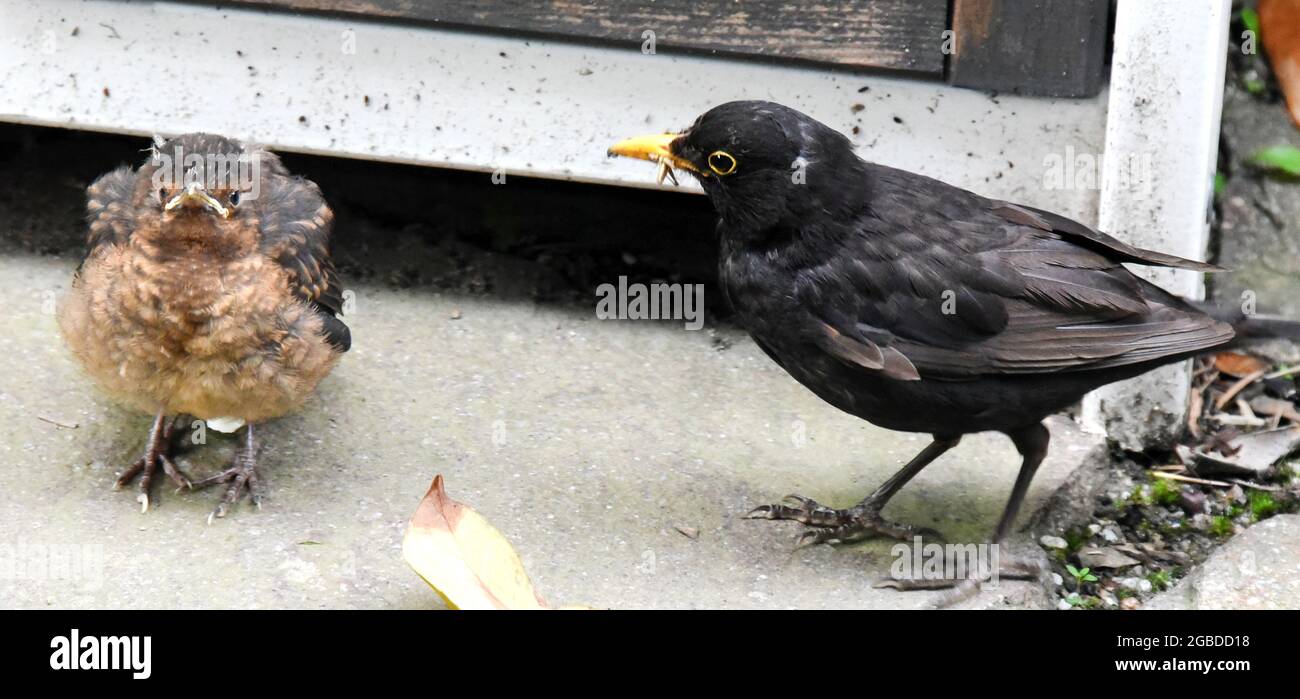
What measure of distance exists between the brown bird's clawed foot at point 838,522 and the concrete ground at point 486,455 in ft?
0.16

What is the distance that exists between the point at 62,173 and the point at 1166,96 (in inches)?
174

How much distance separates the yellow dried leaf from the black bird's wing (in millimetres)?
1065

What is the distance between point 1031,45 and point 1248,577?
6.10 feet

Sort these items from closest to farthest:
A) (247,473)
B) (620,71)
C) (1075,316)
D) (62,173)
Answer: (1075,316), (247,473), (620,71), (62,173)

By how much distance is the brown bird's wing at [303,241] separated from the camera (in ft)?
15.1

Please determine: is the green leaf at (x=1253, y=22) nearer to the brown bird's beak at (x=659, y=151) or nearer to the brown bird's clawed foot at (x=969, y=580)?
the brown bird's clawed foot at (x=969, y=580)

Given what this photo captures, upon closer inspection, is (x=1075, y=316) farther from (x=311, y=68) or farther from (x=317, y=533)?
(x=311, y=68)

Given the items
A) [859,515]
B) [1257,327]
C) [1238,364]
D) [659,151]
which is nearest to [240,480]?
[659,151]

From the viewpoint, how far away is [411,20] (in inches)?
210

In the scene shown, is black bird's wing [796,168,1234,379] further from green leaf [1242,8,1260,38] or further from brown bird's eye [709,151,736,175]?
green leaf [1242,8,1260,38]

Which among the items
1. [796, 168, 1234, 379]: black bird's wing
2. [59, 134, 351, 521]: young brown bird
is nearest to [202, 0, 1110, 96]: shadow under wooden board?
[796, 168, 1234, 379]: black bird's wing

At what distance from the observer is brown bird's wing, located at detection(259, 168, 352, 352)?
459 centimetres

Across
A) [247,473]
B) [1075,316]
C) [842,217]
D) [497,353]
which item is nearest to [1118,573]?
[1075,316]

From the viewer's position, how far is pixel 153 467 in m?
4.58
